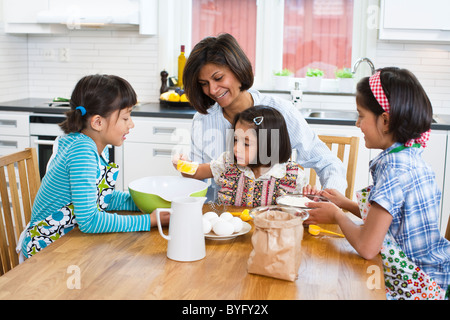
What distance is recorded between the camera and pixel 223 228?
1.57 meters

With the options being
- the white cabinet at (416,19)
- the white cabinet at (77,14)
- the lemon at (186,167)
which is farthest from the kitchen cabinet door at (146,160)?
the white cabinet at (416,19)

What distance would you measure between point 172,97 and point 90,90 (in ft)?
6.99

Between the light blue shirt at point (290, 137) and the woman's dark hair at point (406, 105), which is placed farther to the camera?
the light blue shirt at point (290, 137)

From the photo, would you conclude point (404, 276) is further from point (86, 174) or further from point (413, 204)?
point (86, 174)

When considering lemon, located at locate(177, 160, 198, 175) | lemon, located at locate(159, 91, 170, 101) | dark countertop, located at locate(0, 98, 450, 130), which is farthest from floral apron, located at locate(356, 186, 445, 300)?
lemon, located at locate(159, 91, 170, 101)

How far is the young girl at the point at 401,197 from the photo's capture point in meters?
1.48

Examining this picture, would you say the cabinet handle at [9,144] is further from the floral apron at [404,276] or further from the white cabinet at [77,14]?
the floral apron at [404,276]

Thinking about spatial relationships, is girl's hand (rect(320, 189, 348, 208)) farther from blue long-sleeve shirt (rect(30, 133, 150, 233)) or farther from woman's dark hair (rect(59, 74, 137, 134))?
woman's dark hair (rect(59, 74, 137, 134))

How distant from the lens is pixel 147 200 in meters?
1.72

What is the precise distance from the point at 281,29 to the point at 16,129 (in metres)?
2.19

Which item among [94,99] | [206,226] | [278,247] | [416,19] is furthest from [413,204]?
[416,19]

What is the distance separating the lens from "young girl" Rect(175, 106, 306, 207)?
6.81 feet

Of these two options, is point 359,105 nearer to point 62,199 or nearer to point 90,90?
point 90,90

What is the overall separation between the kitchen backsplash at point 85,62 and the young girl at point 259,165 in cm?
209
